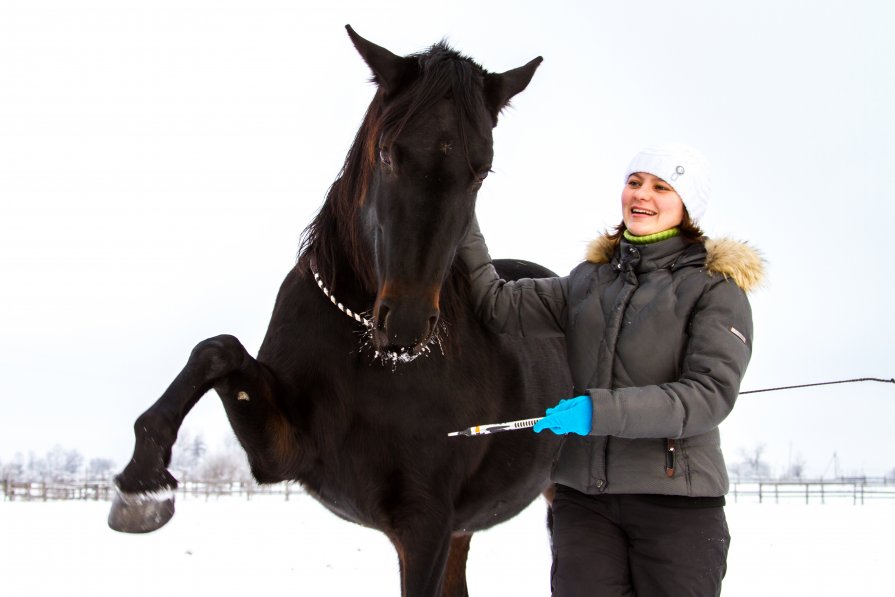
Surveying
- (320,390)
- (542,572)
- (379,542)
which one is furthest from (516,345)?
(379,542)

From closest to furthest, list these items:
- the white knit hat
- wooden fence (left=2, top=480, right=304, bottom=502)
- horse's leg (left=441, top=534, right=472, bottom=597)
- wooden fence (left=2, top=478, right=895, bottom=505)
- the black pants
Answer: the black pants
the white knit hat
horse's leg (left=441, top=534, right=472, bottom=597)
wooden fence (left=2, top=480, right=304, bottom=502)
wooden fence (left=2, top=478, right=895, bottom=505)

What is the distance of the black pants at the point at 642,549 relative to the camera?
9.43 ft

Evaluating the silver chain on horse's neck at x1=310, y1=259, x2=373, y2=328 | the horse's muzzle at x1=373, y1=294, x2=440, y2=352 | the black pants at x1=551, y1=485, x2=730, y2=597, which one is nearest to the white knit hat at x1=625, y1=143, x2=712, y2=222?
the horse's muzzle at x1=373, y1=294, x2=440, y2=352

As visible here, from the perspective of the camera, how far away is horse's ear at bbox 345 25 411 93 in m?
3.30

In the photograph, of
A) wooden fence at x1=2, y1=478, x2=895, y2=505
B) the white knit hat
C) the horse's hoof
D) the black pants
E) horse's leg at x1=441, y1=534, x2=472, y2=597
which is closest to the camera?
the horse's hoof

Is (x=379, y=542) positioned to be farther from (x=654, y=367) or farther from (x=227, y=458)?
(x=227, y=458)

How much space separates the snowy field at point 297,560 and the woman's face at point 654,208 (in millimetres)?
5459

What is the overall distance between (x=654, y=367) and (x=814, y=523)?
17.4 m

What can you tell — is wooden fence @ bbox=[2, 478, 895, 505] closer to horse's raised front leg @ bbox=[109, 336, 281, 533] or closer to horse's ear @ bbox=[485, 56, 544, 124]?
horse's raised front leg @ bbox=[109, 336, 281, 533]

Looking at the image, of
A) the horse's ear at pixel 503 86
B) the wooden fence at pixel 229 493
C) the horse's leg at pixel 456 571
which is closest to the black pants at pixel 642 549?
the horse's ear at pixel 503 86

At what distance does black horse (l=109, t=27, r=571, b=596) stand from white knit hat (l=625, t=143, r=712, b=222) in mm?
639

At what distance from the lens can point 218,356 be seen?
3.16 meters

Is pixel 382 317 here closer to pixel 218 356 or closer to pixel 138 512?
pixel 218 356

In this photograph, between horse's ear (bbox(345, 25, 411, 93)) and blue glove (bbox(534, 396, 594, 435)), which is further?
horse's ear (bbox(345, 25, 411, 93))
